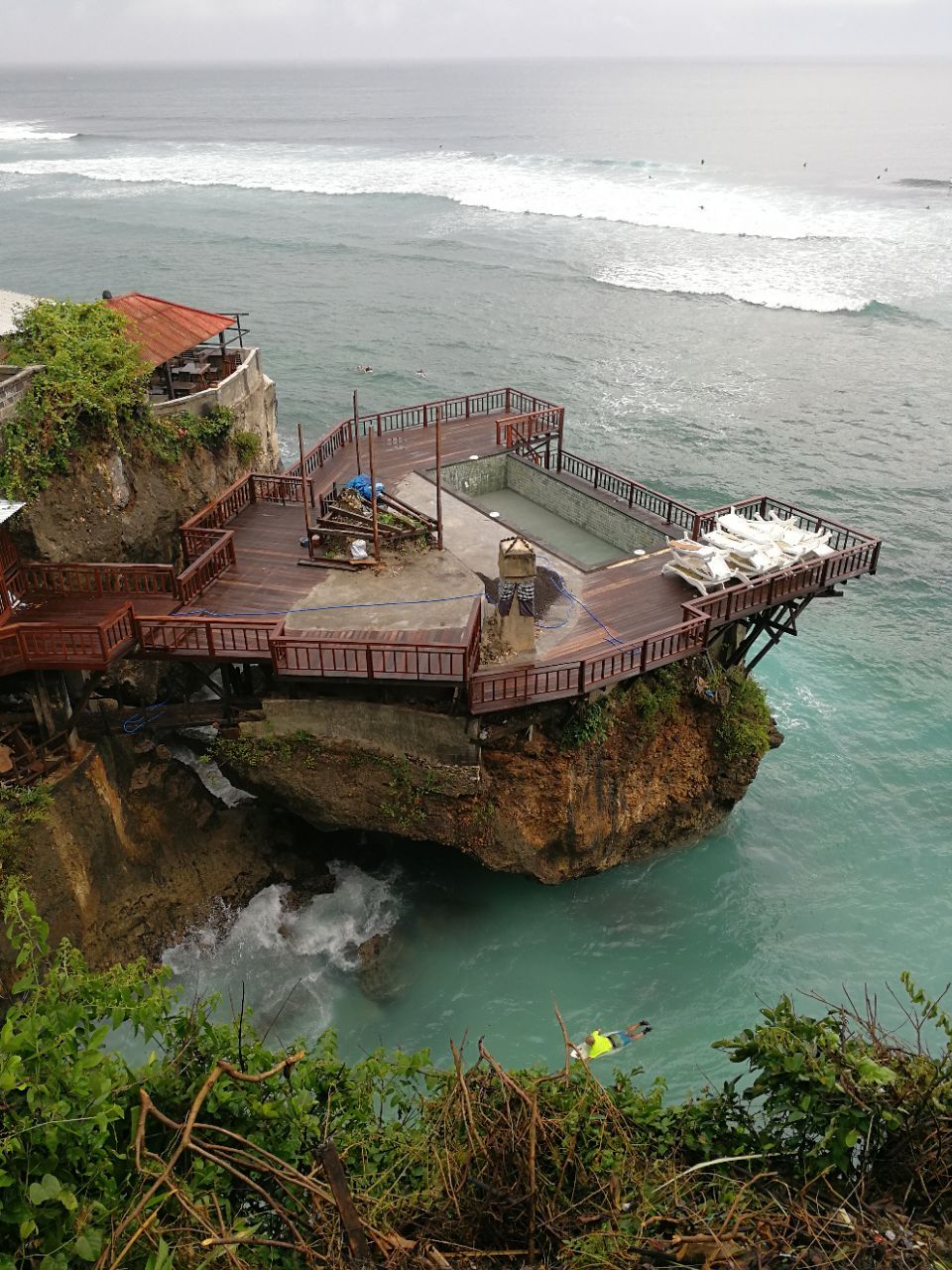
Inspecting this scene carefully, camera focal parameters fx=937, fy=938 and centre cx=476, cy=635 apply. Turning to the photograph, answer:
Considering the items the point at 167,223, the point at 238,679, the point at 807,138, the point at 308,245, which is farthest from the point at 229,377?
the point at 807,138

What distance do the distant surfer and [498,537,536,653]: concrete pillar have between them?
25.5 ft

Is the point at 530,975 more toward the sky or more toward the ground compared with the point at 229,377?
more toward the ground

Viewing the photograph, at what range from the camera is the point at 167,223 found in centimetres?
8425

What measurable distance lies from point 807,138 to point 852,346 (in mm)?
104931

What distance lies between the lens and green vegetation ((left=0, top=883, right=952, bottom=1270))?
7.62 meters

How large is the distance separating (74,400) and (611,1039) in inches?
697

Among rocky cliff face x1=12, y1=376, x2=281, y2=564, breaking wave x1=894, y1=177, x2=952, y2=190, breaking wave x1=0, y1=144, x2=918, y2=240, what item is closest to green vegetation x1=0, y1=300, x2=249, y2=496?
rocky cliff face x1=12, y1=376, x2=281, y2=564

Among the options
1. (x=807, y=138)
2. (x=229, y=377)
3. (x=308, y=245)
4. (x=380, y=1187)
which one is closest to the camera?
(x=380, y=1187)

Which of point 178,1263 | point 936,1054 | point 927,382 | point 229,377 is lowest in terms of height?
point 936,1054

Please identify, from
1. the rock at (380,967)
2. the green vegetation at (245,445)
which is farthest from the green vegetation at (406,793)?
the green vegetation at (245,445)

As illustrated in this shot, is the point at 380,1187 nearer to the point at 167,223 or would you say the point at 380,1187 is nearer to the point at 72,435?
the point at 72,435

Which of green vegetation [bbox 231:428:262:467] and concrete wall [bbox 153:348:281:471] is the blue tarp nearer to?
green vegetation [bbox 231:428:262:467]

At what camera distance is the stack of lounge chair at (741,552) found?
20953mm

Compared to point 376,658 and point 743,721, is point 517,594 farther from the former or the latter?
point 743,721
